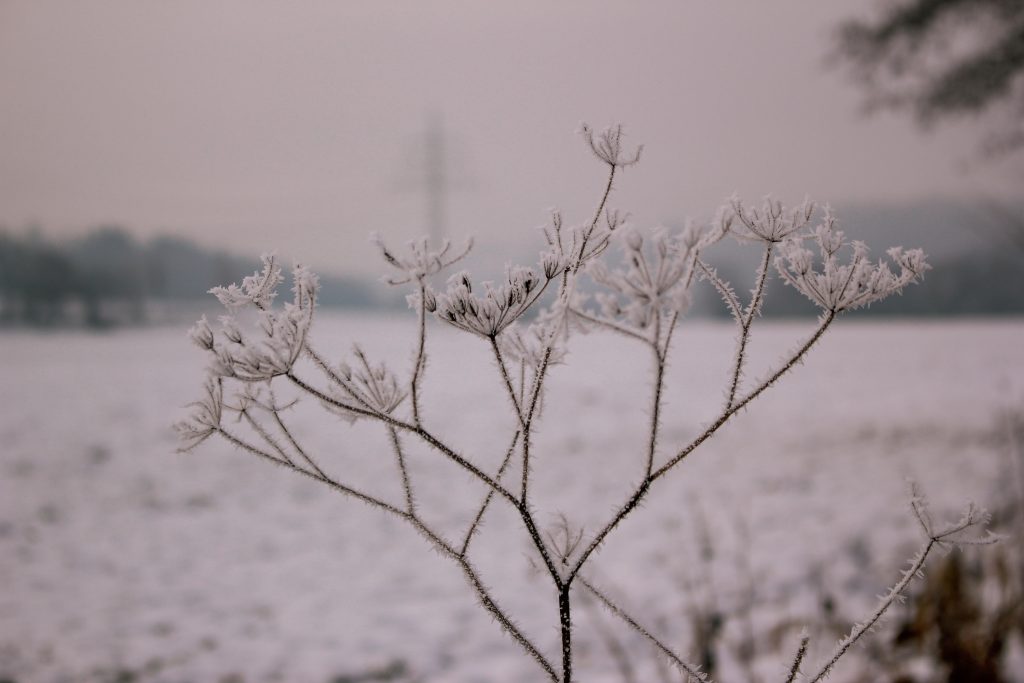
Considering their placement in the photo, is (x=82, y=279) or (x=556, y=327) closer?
(x=556, y=327)

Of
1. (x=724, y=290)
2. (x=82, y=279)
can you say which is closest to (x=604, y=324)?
(x=724, y=290)

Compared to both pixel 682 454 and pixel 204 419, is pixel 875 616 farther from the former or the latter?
pixel 204 419

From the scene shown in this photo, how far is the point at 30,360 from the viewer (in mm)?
16281

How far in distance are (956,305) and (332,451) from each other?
107 feet

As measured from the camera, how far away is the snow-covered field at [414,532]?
3746 millimetres

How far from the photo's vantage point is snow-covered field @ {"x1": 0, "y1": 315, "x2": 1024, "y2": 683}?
3.75 meters

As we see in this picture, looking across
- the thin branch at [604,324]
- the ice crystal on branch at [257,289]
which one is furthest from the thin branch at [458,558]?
the thin branch at [604,324]

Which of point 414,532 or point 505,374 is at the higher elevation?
point 505,374

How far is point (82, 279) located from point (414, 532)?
25748mm

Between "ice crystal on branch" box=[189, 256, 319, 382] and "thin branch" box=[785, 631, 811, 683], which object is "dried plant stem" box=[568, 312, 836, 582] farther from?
"ice crystal on branch" box=[189, 256, 319, 382]

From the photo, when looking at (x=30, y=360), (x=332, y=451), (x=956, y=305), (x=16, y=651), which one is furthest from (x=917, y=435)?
(x=956, y=305)

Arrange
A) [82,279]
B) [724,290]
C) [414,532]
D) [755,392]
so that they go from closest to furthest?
[755,392] < [724,290] < [414,532] < [82,279]

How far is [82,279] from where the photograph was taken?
25.6 meters

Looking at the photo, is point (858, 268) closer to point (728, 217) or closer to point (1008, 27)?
point (728, 217)
